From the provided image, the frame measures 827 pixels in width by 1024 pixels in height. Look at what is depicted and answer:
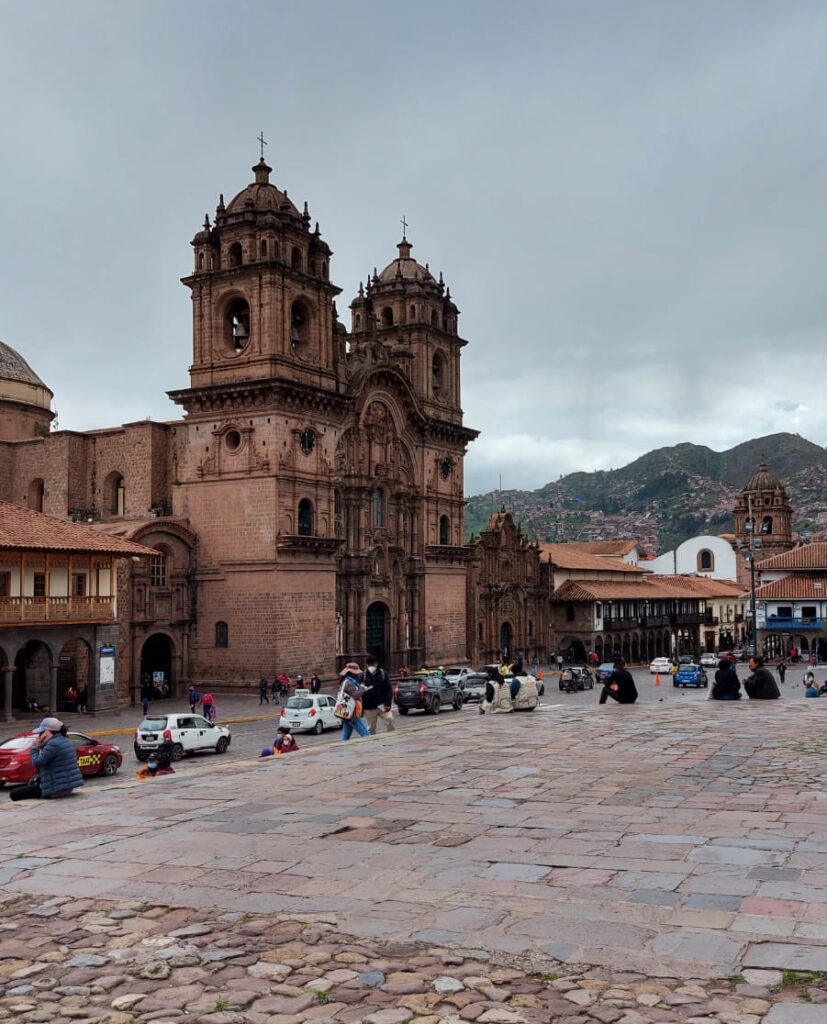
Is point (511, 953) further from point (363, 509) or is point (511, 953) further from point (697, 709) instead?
point (363, 509)

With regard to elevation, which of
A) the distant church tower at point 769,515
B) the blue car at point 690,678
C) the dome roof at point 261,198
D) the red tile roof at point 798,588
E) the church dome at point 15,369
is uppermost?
the dome roof at point 261,198

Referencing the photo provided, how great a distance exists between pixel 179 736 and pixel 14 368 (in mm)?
32304

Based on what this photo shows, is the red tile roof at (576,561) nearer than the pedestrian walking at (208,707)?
No

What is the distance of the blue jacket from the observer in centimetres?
1483

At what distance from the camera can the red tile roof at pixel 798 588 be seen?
69.1 m

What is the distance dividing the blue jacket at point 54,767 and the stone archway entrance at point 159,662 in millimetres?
28993

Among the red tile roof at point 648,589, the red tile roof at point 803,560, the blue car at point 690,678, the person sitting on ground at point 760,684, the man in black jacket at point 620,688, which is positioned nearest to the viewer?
the man in black jacket at point 620,688

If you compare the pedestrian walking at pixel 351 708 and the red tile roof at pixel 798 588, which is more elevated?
the red tile roof at pixel 798 588

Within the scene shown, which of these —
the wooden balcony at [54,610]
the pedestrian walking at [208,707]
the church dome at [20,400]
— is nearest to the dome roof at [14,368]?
the church dome at [20,400]

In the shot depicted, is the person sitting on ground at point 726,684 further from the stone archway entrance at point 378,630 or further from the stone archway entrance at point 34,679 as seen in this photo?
the stone archway entrance at point 378,630

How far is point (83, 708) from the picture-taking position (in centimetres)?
3728

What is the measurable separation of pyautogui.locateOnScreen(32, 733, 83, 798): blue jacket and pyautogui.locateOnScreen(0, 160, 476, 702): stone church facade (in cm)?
2588

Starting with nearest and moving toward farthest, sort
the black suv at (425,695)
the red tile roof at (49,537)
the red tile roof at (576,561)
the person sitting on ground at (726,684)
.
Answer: the person sitting on ground at (726,684), the red tile roof at (49,537), the black suv at (425,695), the red tile roof at (576,561)

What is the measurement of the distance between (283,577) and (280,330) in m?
10.5
